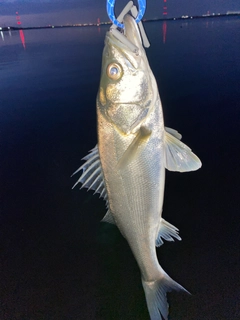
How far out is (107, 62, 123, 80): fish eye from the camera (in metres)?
1.25

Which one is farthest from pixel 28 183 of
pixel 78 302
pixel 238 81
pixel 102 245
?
pixel 238 81

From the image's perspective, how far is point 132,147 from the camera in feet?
4.19

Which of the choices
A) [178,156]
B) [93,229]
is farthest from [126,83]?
[93,229]

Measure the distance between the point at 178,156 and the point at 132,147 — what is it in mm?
320

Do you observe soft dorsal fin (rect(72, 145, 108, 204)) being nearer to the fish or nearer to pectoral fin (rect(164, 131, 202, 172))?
the fish

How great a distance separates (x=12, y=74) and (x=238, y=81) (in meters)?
10.8

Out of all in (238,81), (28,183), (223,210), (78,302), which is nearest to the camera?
(78,302)

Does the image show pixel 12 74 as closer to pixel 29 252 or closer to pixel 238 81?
pixel 238 81

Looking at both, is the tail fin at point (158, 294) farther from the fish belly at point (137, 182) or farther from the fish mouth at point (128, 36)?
the fish mouth at point (128, 36)

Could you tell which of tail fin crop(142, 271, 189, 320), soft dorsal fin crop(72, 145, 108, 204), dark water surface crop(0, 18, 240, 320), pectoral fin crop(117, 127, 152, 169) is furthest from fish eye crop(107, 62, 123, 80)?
dark water surface crop(0, 18, 240, 320)

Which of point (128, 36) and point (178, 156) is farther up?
point (128, 36)

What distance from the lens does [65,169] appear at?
184 inches

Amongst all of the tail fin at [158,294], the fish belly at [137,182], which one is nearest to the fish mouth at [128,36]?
the fish belly at [137,182]

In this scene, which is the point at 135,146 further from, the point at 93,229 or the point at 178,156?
the point at 93,229
